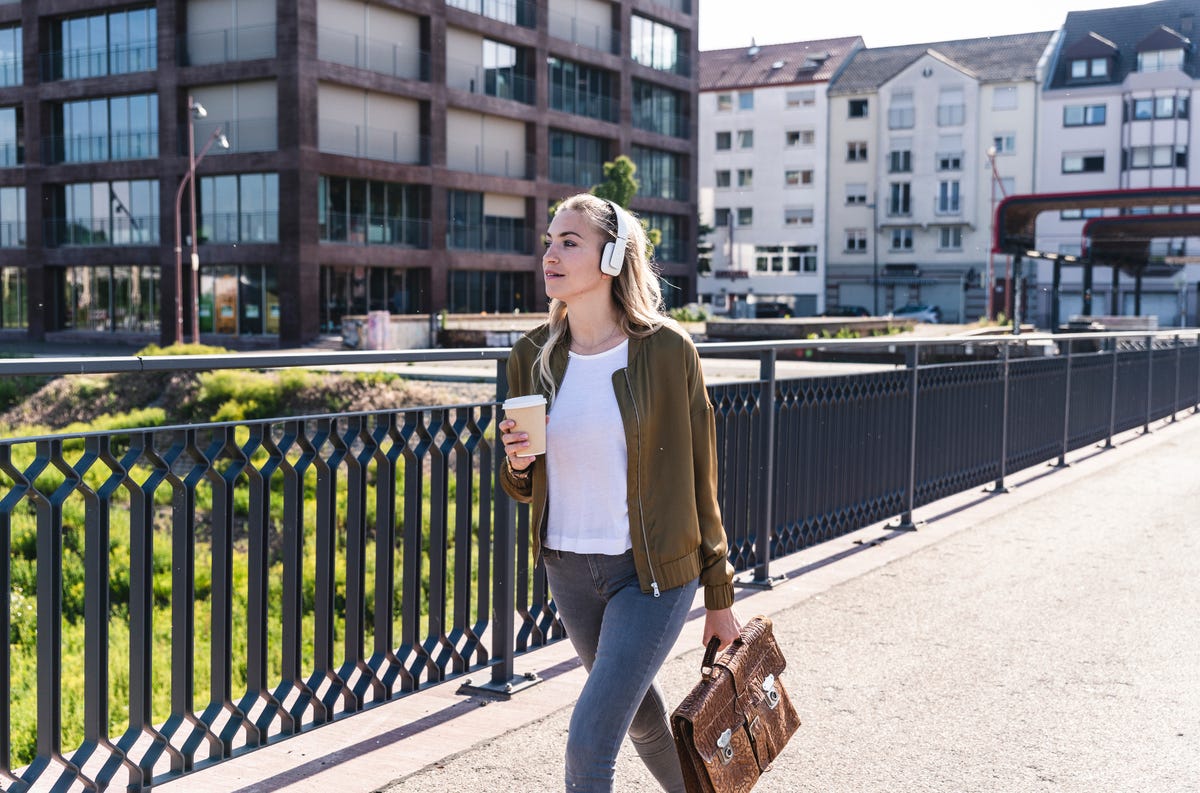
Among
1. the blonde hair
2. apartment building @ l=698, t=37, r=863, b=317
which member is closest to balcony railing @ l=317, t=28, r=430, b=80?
apartment building @ l=698, t=37, r=863, b=317

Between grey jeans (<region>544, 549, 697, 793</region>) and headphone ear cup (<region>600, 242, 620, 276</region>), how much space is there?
2.21ft

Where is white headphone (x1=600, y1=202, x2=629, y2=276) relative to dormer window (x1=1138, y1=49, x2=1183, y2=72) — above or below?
below

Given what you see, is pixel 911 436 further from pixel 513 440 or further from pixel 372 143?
pixel 372 143

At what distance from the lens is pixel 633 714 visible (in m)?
3.11

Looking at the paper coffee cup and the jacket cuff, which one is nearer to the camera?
the paper coffee cup

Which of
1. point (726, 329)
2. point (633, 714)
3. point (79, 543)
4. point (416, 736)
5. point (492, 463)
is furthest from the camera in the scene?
point (726, 329)

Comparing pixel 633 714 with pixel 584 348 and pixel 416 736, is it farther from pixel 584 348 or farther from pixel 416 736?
pixel 416 736

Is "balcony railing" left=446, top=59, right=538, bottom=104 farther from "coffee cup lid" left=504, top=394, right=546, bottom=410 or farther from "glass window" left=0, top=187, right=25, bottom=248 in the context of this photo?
"coffee cup lid" left=504, top=394, right=546, bottom=410

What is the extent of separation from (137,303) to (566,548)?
47648mm

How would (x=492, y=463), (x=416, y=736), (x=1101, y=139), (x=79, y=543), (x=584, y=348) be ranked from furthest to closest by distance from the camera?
1. (x=1101, y=139)
2. (x=79, y=543)
3. (x=492, y=463)
4. (x=416, y=736)
5. (x=584, y=348)

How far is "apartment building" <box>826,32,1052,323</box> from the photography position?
75.5 metres

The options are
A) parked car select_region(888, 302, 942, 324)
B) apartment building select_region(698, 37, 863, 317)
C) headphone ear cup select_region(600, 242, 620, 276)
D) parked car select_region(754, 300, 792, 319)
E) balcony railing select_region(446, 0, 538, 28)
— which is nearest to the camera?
headphone ear cup select_region(600, 242, 620, 276)

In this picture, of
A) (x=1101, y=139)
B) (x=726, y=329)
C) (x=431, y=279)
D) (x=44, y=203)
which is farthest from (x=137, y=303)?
(x=1101, y=139)

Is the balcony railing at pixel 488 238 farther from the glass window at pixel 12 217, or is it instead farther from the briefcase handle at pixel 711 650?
the briefcase handle at pixel 711 650
